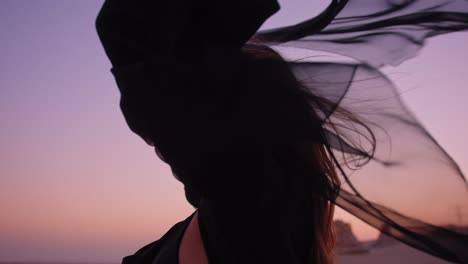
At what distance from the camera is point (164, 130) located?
99 centimetres

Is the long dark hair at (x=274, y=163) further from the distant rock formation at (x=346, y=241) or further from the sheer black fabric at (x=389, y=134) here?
the distant rock formation at (x=346, y=241)

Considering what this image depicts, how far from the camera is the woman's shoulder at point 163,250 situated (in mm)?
1211

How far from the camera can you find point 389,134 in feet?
2.98

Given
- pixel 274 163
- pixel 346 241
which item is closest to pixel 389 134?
pixel 274 163

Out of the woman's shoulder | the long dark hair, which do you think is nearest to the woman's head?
the long dark hair

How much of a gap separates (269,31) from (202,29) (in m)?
0.32

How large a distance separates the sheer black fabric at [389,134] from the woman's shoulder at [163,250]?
524 millimetres

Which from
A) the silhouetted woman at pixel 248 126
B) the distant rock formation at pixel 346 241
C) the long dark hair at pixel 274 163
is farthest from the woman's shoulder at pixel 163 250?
the distant rock formation at pixel 346 241

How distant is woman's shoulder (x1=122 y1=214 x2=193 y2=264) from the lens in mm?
1211

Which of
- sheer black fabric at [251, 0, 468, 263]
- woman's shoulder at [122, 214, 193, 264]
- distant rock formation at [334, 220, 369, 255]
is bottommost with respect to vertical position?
distant rock formation at [334, 220, 369, 255]

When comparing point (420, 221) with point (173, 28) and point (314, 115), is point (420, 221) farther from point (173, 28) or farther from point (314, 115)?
point (173, 28)

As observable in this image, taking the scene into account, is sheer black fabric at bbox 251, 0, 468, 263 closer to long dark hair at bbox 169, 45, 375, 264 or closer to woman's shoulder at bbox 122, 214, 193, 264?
long dark hair at bbox 169, 45, 375, 264

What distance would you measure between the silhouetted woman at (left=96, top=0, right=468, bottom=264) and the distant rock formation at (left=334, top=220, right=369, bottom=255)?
0.76ft

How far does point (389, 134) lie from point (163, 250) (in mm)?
738
